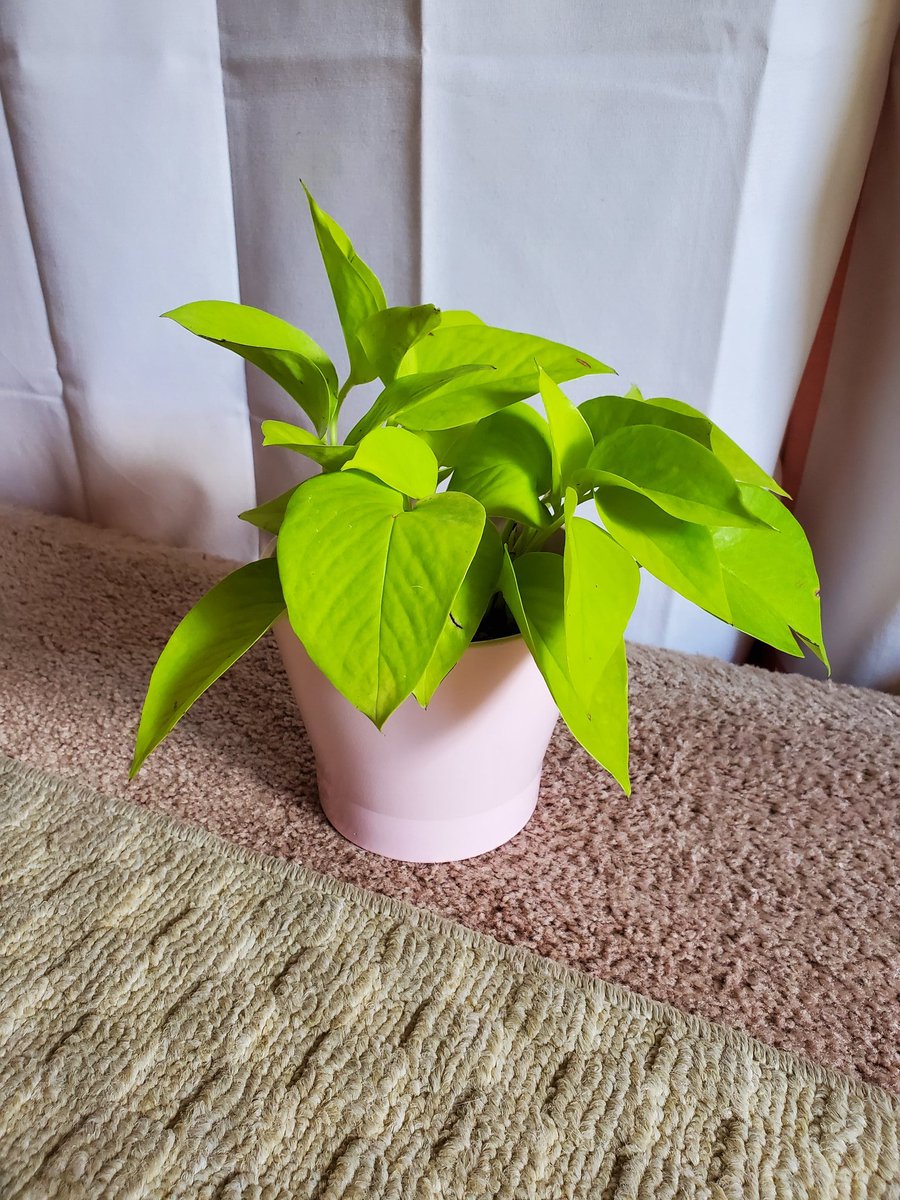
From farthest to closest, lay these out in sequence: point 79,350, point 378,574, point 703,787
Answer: point 79,350 < point 703,787 < point 378,574

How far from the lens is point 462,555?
0.35 m

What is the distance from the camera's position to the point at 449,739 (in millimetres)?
492

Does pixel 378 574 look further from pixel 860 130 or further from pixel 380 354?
pixel 860 130

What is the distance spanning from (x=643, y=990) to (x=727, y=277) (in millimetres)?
540

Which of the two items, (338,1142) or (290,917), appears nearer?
(338,1142)

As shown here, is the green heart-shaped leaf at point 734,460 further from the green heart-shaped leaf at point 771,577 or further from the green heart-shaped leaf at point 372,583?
the green heart-shaped leaf at point 372,583

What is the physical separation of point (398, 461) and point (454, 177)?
1.40 feet

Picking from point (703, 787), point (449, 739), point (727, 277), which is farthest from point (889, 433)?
point (449, 739)

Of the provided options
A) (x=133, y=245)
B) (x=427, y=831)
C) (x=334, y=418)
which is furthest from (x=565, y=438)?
(x=133, y=245)

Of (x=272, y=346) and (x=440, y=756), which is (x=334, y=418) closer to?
(x=272, y=346)

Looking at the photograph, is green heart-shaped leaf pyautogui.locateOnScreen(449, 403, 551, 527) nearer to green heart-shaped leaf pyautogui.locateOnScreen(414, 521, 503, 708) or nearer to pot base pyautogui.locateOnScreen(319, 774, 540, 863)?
green heart-shaped leaf pyautogui.locateOnScreen(414, 521, 503, 708)

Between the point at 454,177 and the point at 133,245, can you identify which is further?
the point at 133,245

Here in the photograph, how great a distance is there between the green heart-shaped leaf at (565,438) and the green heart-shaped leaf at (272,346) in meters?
0.12

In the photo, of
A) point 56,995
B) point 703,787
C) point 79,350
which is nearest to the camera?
point 56,995
